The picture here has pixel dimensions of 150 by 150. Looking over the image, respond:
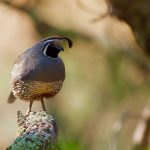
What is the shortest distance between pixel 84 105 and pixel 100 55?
0.63m

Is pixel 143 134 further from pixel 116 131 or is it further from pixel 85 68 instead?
pixel 85 68

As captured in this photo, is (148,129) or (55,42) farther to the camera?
(148,129)

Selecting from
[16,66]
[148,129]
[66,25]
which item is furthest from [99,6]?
[16,66]

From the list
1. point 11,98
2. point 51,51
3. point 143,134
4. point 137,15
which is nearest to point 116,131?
point 143,134

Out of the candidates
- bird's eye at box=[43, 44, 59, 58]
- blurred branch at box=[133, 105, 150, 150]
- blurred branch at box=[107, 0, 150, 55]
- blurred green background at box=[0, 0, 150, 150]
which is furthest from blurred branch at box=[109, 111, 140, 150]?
bird's eye at box=[43, 44, 59, 58]

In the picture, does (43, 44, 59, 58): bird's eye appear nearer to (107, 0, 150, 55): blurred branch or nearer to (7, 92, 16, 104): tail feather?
(7, 92, 16, 104): tail feather

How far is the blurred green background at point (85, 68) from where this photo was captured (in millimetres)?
5770

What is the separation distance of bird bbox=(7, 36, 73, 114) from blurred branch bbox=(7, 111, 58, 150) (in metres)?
0.14

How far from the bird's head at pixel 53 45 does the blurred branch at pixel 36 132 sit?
0.87ft

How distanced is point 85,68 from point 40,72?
13.8 ft

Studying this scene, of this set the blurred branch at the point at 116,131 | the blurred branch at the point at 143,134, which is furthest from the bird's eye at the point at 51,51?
the blurred branch at the point at 143,134

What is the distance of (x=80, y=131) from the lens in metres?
6.46

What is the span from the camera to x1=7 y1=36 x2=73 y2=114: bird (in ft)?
7.72

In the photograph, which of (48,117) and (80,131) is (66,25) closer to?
(80,131)
